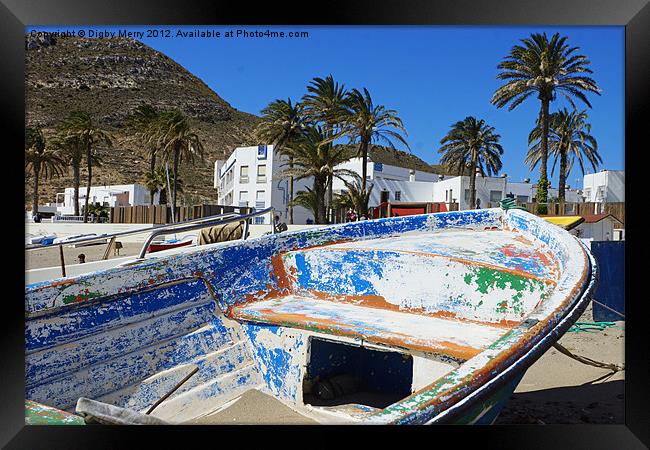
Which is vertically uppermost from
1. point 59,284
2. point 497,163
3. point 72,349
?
point 497,163

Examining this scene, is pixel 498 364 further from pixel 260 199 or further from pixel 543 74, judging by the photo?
pixel 260 199

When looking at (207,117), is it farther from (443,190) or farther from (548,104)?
(548,104)

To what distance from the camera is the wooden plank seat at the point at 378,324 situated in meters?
2.89

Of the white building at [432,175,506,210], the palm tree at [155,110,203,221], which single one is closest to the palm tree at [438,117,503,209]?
the white building at [432,175,506,210]

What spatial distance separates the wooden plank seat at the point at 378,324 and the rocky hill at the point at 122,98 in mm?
45320

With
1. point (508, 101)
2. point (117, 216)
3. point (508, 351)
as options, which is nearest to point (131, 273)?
point (508, 351)

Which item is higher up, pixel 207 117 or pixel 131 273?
pixel 207 117

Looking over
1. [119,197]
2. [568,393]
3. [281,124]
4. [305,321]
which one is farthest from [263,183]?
[305,321]

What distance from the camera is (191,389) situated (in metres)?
3.29

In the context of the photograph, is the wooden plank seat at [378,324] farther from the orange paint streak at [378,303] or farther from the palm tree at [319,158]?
the palm tree at [319,158]

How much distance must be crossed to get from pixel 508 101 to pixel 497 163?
9.85 metres
